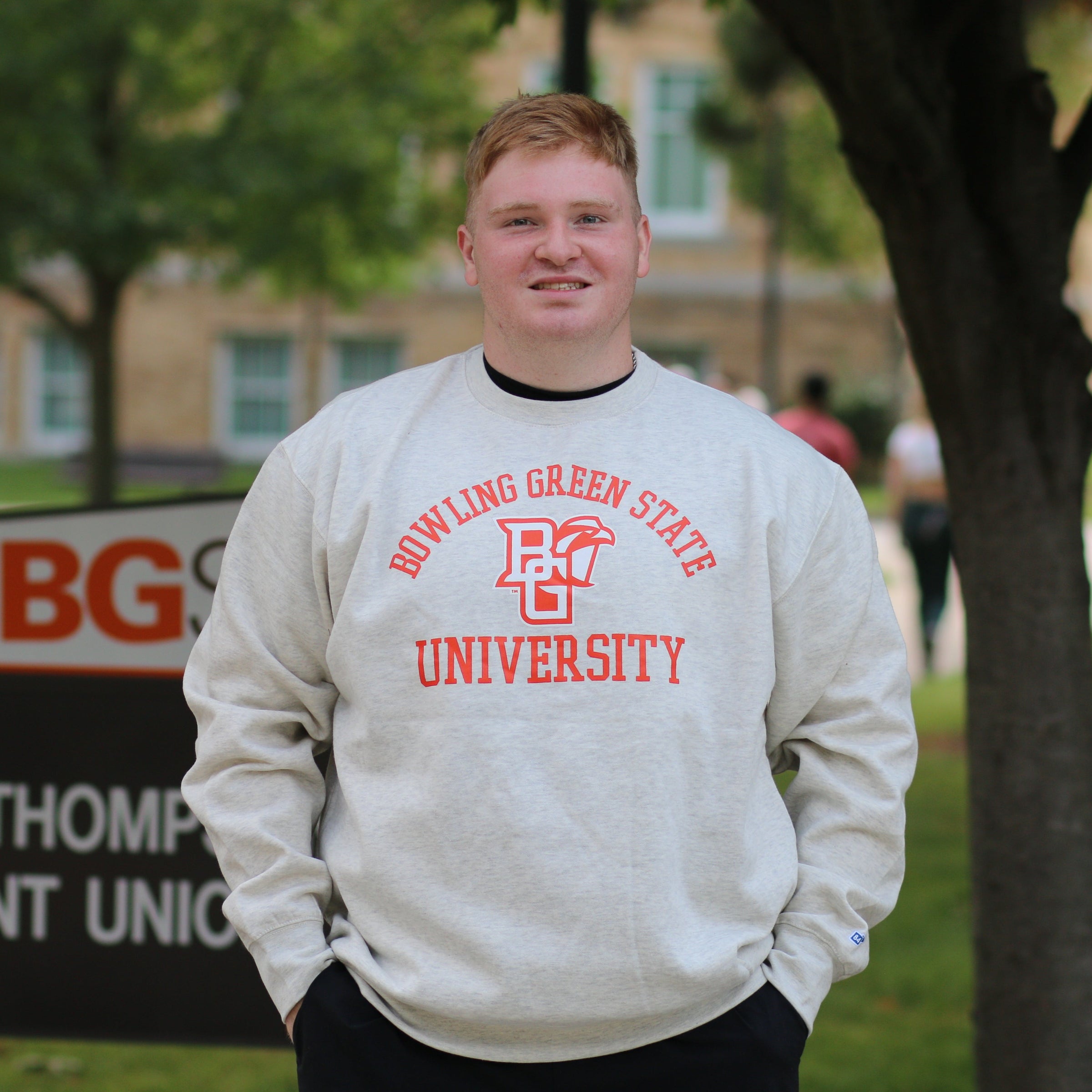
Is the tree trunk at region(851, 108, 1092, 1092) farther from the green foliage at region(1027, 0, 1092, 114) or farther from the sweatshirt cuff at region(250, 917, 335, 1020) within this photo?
the green foliage at region(1027, 0, 1092, 114)

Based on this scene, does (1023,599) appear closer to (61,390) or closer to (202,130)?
(202,130)

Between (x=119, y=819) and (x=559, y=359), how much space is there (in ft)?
5.99

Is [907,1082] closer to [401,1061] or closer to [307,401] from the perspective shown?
[401,1061]

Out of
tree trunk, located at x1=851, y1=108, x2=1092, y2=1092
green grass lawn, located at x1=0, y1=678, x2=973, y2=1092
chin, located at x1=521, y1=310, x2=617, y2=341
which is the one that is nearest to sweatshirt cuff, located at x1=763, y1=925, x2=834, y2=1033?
chin, located at x1=521, y1=310, x2=617, y2=341

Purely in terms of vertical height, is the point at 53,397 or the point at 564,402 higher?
the point at 53,397

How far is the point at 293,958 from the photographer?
6.64 ft

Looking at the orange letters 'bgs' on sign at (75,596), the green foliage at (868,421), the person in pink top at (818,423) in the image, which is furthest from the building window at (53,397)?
the orange letters 'bgs' on sign at (75,596)

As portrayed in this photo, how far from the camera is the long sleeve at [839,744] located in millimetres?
2051

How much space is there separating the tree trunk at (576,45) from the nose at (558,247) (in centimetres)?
195

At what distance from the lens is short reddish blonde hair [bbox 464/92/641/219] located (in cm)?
198

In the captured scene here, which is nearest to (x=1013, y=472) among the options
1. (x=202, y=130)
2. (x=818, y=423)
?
(x=818, y=423)

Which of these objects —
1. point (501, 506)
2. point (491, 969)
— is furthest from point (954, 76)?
point (491, 969)

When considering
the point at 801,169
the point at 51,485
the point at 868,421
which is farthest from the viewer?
the point at 868,421

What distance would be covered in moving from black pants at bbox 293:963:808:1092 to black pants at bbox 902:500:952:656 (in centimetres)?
813
